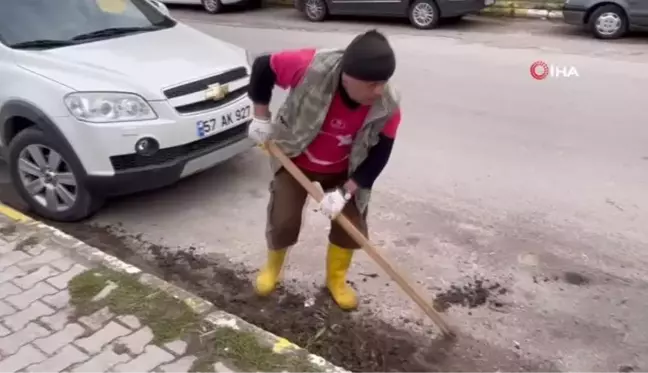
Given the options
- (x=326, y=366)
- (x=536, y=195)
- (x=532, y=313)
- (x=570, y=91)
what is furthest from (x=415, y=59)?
(x=326, y=366)

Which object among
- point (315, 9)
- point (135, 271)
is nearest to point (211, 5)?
point (315, 9)

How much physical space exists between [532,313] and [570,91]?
4.48 meters

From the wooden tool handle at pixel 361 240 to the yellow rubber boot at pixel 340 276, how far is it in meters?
0.30

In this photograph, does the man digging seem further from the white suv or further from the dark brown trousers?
the white suv

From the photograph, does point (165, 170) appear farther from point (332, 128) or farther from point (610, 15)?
point (610, 15)

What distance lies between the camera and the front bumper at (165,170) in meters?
4.42

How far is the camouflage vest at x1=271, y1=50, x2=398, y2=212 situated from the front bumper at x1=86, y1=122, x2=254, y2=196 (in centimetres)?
127

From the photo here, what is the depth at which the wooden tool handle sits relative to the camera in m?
3.37

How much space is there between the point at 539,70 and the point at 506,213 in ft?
13.7

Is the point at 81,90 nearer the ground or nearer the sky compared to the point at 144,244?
nearer the sky

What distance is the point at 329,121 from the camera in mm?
3232

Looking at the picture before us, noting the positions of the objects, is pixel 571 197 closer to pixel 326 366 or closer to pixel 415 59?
pixel 326 366

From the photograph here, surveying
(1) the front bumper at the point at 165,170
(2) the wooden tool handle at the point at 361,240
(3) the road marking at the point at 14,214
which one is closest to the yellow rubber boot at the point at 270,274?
(2) the wooden tool handle at the point at 361,240

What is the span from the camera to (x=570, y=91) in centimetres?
754
